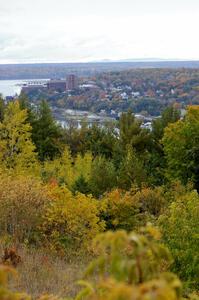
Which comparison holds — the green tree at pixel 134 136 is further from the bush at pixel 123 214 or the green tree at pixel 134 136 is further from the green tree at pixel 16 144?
the bush at pixel 123 214

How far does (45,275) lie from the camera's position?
991cm

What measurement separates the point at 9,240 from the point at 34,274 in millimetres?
2886

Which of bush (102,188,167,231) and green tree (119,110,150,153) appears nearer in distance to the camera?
bush (102,188,167,231)

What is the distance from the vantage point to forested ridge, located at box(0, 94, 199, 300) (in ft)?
6.82

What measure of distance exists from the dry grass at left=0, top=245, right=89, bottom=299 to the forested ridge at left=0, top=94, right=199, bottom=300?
0.9 inches

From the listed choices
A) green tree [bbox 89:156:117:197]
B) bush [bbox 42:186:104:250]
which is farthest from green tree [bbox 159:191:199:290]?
green tree [bbox 89:156:117:197]

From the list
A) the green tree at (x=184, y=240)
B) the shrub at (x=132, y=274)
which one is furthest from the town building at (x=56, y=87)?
the shrub at (x=132, y=274)

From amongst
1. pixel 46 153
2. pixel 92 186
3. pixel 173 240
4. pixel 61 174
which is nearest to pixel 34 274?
pixel 173 240

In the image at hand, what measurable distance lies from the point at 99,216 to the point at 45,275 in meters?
9.29

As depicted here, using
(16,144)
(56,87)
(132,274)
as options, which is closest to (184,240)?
(132,274)

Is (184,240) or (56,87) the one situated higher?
(184,240)

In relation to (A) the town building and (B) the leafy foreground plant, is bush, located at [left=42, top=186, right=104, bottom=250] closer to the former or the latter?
(B) the leafy foreground plant

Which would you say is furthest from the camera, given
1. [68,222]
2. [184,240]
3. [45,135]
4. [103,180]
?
[45,135]

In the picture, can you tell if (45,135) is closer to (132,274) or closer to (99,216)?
(99,216)
